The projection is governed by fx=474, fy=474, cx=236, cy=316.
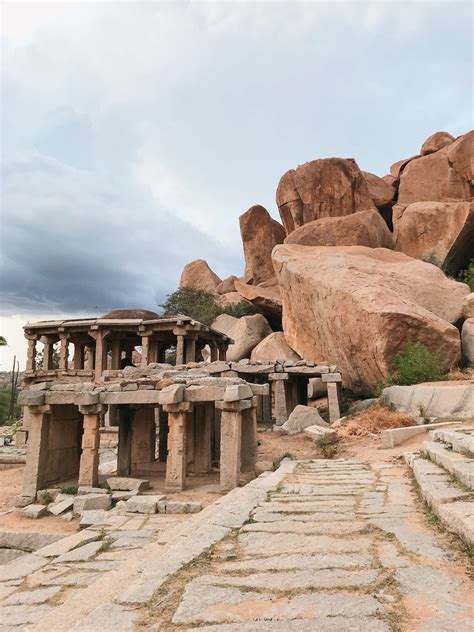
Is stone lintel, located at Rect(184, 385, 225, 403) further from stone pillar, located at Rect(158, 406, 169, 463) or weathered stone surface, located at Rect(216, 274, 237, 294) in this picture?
weathered stone surface, located at Rect(216, 274, 237, 294)

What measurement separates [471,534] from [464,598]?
2.23 ft

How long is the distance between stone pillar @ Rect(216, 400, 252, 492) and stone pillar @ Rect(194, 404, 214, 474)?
2479mm

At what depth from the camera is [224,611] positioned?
2.38 metres

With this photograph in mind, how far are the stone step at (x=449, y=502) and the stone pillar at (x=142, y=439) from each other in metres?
8.89

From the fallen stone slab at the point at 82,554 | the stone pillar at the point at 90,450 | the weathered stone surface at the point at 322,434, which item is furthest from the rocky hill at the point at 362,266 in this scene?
the fallen stone slab at the point at 82,554

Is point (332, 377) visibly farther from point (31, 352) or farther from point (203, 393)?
point (31, 352)

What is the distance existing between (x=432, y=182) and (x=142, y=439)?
85.6ft

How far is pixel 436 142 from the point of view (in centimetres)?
3322

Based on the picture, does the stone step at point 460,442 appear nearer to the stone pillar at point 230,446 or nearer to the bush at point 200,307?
the stone pillar at point 230,446

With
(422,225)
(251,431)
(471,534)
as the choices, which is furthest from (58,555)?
(422,225)

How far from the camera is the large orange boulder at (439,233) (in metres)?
23.9

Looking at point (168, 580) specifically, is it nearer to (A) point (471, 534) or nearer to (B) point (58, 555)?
(A) point (471, 534)

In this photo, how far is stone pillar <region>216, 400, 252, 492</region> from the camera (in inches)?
Answer: 373

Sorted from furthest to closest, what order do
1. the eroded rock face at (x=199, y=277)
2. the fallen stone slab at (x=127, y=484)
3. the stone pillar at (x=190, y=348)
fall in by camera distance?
the eroded rock face at (x=199, y=277), the stone pillar at (x=190, y=348), the fallen stone slab at (x=127, y=484)
